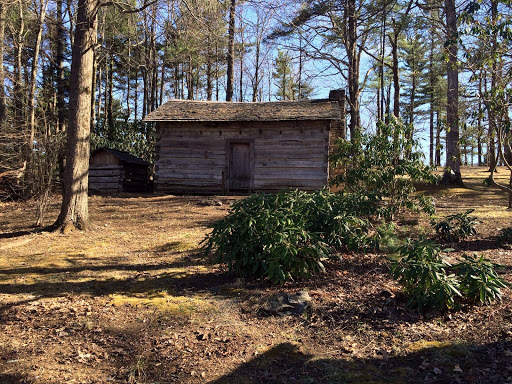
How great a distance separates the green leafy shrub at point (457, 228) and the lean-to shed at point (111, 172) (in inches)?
543

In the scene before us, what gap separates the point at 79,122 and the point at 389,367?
25.2ft

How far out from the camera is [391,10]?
685 inches

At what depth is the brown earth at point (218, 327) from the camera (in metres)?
3.13

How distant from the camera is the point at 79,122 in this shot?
8031 mm


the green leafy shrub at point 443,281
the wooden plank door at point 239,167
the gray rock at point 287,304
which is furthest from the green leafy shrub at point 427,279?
the wooden plank door at point 239,167

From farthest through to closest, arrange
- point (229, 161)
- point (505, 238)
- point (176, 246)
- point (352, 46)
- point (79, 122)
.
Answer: point (352, 46) → point (229, 161) → point (79, 122) → point (176, 246) → point (505, 238)

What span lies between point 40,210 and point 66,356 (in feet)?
21.2

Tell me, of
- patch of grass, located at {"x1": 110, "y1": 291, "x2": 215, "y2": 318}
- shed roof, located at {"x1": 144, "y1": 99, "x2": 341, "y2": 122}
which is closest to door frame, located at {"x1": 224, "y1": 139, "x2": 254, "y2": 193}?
shed roof, located at {"x1": 144, "y1": 99, "x2": 341, "y2": 122}

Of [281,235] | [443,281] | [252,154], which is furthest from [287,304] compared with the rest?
[252,154]

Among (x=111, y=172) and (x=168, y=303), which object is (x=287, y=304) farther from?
(x=111, y=172)

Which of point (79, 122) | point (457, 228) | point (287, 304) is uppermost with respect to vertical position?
point (79, 122)

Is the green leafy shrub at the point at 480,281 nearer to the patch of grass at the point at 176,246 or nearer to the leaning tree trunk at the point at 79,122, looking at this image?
the patch of grass at the point at 176,246

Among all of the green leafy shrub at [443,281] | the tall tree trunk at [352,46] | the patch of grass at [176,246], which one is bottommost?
the patch of grass at [176,246]

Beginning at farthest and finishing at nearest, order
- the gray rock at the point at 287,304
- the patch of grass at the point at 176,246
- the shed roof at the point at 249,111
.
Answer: the shed roof at the point at 249,111, the patch of grass at the point at 176,246, the gray rock at the point at 287,304
